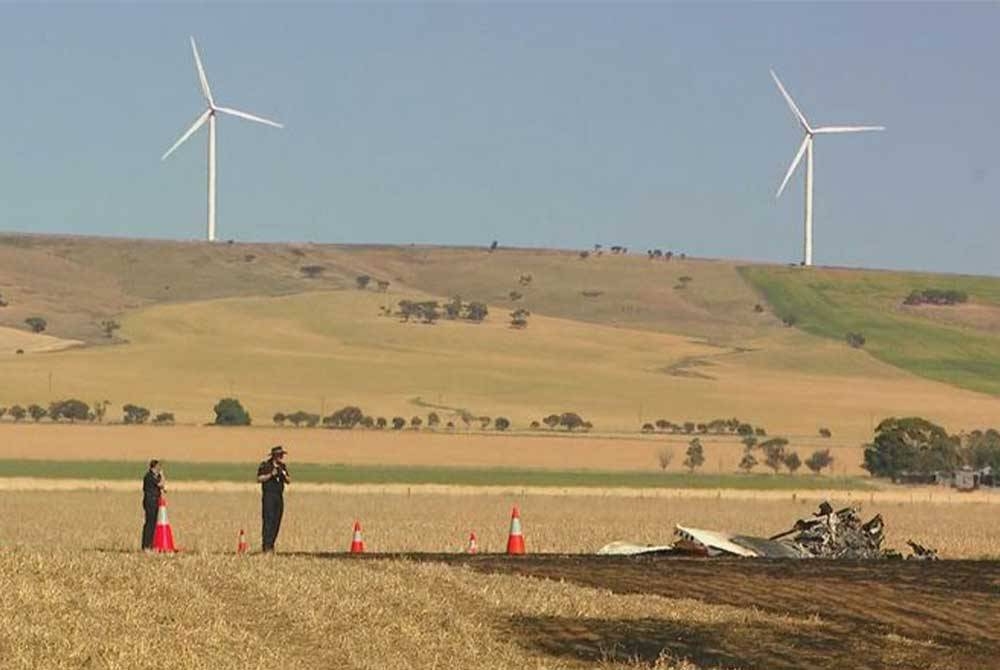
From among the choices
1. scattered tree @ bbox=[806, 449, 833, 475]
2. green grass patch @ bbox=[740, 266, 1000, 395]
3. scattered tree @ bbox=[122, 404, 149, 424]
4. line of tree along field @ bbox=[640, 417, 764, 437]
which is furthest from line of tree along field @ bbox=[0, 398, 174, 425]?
green grass patch @ bbox=[740, 266, 1000, 395]

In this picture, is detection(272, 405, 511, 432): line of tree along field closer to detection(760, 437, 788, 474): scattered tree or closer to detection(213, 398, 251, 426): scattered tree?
detection(213, 398, 251, 426): scattered tree

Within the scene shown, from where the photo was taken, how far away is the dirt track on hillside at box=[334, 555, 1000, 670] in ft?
69.5

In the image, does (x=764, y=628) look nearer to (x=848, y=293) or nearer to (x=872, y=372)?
(x=872, y=372)

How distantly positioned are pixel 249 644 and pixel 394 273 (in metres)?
175

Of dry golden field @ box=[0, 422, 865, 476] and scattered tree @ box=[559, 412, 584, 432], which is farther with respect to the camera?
scattered tree @ box=[559, 412, 584, 432]

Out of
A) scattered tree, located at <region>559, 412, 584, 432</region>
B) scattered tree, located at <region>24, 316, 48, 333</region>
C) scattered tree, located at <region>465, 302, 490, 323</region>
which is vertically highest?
scattered tree, located at <region>465, 302, 490, 323</region>

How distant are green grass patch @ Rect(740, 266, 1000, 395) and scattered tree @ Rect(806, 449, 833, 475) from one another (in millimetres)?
40886

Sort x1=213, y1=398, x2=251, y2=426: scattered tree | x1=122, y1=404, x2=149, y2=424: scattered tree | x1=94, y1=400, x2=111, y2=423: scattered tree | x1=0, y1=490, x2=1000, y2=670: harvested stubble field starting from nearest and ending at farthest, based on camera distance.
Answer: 1. x1=0, y1=490, x2=1000, y2=670: harvested stubble field
2. x1=213, y1=398, x2=251, y2=426: scattered tree
3. x1=122, y1=404, x2=149, y2=424: scattered tree
4. x1=94, y1=400, x2=111, y2=423: scattered tree

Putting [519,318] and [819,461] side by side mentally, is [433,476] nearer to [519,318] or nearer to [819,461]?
[819,461]

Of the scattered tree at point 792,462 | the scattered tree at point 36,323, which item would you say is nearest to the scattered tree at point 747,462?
the scattered tree at point 792,462

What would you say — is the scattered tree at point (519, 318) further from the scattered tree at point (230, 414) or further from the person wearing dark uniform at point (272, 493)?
the person wearing dark uniform at point (272, 493)

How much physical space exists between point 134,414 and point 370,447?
1728 centimetres

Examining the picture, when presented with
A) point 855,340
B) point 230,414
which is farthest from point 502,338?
point 230,414

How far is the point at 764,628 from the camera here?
22672 millimetres
